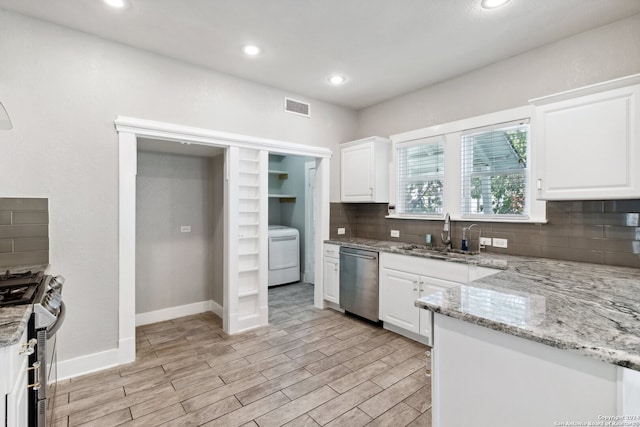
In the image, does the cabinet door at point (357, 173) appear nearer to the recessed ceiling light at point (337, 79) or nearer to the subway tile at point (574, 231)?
the recessed ceiling light at point (337, 79)

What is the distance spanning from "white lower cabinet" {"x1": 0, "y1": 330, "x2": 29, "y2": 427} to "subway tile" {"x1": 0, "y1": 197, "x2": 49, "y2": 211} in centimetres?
152

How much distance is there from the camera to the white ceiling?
2293 mm

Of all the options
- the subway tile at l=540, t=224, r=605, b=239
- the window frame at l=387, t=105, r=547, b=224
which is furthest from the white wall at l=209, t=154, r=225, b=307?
the subway tile at l=540, t=224, r=605, b=239

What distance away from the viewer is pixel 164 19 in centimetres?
246

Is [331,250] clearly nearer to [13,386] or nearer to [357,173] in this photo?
[357,173]

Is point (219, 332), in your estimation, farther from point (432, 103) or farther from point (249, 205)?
point (432, 103)

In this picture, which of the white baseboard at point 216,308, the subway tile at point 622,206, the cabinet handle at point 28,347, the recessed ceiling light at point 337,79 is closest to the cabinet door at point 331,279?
the white baseboard at point 216,308

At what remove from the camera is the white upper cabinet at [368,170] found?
4062 millimetres

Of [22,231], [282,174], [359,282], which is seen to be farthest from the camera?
[282,174]

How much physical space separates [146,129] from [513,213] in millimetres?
3659

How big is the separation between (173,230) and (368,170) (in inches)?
105

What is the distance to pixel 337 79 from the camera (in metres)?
3.59

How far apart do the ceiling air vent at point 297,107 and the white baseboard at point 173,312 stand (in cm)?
273

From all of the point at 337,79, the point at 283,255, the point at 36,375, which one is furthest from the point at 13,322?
the point at 283,255
